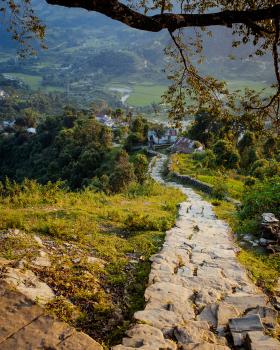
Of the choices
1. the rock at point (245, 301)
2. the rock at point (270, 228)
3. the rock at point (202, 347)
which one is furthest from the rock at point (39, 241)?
the rock at point (270, 228)

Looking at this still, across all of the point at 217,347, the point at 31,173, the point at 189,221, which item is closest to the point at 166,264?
the point at 217,347

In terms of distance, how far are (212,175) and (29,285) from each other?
29.7 meters

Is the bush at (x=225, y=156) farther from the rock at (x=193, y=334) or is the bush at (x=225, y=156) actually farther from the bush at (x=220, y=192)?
the rock at (x=193, y=334)

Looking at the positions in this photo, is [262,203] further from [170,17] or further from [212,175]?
[212,175]

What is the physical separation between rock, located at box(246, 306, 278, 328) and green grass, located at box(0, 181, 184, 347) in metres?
1.80

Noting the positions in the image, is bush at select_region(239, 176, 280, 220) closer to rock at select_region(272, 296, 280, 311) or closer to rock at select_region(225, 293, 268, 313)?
rock at select_region(272, 296, 280, 311)

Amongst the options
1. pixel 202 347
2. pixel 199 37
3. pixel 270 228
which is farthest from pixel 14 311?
pixel 270 228

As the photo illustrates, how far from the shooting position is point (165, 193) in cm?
2227

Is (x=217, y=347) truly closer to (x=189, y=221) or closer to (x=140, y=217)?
(x=140, y=217)

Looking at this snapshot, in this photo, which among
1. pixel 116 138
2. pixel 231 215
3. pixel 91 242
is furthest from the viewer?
pixel 116 138

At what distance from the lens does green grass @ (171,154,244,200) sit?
25.0 metres

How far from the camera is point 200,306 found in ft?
22.0

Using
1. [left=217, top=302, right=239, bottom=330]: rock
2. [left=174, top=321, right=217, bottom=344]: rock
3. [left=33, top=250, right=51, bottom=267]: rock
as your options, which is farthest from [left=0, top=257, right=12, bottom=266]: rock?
[left=217, top=302, right=239, bottom=330]: rock

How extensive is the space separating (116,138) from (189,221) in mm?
79360
